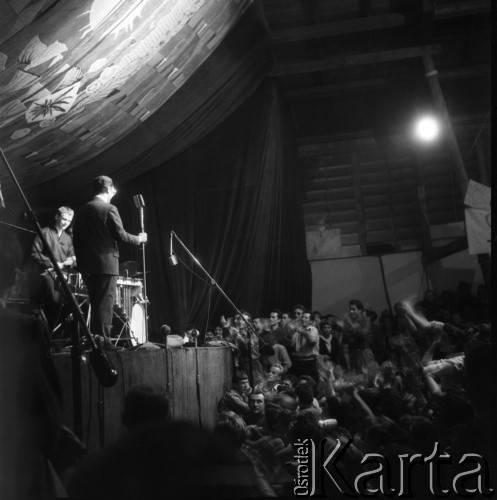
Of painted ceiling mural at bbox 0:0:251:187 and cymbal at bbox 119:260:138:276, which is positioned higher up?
painted ceiling mural at bbox 0:0:251:187

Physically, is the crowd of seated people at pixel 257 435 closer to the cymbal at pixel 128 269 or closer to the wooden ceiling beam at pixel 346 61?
the cymbal at pixel 128 269

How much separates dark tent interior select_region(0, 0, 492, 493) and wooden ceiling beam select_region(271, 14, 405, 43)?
33 mm

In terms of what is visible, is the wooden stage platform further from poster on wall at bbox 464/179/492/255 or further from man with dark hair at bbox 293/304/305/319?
poster on wall at bbox 464/179/492/255

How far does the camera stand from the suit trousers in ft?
13.7

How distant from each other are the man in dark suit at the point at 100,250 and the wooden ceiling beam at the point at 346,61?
5732 mm

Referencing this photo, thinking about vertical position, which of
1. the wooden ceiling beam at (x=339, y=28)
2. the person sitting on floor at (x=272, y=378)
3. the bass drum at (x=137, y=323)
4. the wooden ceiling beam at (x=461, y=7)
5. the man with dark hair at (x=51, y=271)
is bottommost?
the person sitting on floor at (x=272, y=378)

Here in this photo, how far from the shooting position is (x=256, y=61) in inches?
333

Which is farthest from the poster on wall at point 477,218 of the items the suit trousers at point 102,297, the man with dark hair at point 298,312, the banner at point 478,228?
the suit trousers at point 102,297

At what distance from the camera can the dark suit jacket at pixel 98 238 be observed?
14.0ft

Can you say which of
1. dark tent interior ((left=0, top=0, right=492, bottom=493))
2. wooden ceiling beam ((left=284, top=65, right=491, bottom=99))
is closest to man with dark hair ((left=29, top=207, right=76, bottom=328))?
dark tent interior ((left=0, top=0, right=492, bottom=493))

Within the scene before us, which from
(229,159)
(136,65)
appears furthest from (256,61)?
(136,65)

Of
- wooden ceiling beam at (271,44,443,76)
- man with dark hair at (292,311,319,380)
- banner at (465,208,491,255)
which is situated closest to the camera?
banner at (465,208,491,255)

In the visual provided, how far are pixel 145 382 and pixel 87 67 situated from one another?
11.6ft

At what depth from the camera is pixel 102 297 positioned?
13.9 ft
